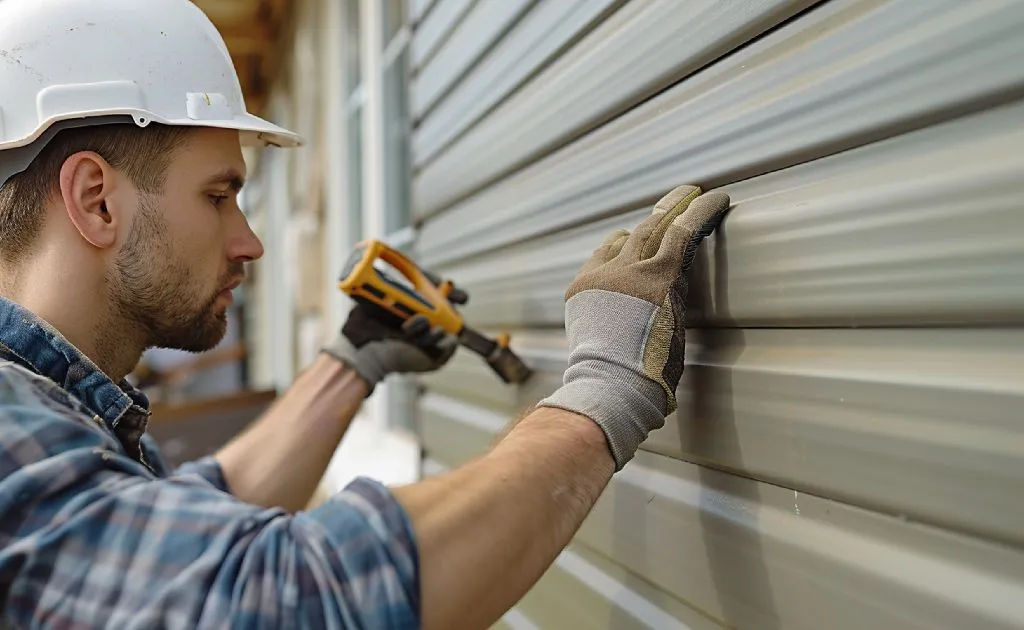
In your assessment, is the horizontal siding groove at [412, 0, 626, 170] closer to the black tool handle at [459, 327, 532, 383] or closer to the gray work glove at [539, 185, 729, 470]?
the gray work glove at [539, 185, 729, 470]

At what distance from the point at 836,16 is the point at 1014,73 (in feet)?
0.90

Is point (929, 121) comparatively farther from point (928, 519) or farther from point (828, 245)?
point (928, 519)

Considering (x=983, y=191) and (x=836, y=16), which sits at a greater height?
(x=836, y=16)

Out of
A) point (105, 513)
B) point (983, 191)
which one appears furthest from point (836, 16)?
point (105, 513)

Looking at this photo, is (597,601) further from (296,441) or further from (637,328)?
(296,441)

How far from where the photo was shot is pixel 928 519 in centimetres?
89

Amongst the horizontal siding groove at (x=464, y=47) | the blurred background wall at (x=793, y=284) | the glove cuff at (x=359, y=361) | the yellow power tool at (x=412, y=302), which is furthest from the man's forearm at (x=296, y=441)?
the horizontal siding groove at (x=464, y=47)

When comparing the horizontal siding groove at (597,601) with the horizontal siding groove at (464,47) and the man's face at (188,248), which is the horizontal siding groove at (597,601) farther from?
the horizontal siding groove at (464,47)

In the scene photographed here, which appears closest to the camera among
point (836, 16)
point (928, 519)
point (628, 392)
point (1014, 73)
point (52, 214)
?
point (1014, 73)

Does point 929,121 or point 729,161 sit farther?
point 729,161

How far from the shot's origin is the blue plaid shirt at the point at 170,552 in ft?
2.96

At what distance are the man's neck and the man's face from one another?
3 cm

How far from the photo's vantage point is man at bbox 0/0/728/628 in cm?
92

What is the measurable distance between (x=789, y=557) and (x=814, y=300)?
349mm
